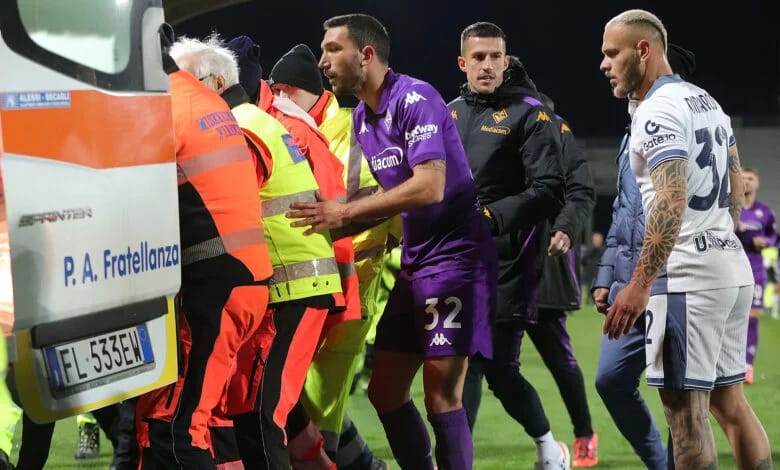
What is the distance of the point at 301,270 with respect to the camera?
4.62m

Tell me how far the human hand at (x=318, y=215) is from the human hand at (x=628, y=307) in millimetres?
1101

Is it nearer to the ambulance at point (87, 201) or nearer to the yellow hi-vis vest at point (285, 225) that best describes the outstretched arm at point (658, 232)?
the yellow hi-vis vest at point (285, 225)

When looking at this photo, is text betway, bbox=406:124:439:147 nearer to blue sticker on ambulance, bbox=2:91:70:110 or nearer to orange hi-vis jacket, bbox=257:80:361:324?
orange hi-vis jacket, bbox=257:80:361:324

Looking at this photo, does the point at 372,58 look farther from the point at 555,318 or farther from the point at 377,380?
the point at 555,318

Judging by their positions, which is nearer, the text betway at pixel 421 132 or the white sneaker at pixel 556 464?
the text betway at pixel 421 132

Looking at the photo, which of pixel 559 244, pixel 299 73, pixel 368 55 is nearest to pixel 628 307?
pixel 368 55

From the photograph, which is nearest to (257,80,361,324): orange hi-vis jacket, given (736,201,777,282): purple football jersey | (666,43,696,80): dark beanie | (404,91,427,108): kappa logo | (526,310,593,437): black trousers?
(404,91,427,108): kappa logo

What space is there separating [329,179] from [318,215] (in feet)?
1.91

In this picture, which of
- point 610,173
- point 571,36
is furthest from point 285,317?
point 571,36

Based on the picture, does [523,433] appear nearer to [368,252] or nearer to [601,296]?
[368,252]

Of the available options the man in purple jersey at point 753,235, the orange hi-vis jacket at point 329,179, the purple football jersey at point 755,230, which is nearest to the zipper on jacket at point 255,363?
the orange hi-vis jacket at point 329,179

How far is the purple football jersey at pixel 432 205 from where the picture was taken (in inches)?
195

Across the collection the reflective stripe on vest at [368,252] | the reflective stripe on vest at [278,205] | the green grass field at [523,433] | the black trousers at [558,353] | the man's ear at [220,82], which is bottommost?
the green grass field at [523,433]

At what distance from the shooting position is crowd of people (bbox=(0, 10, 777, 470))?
419cm
